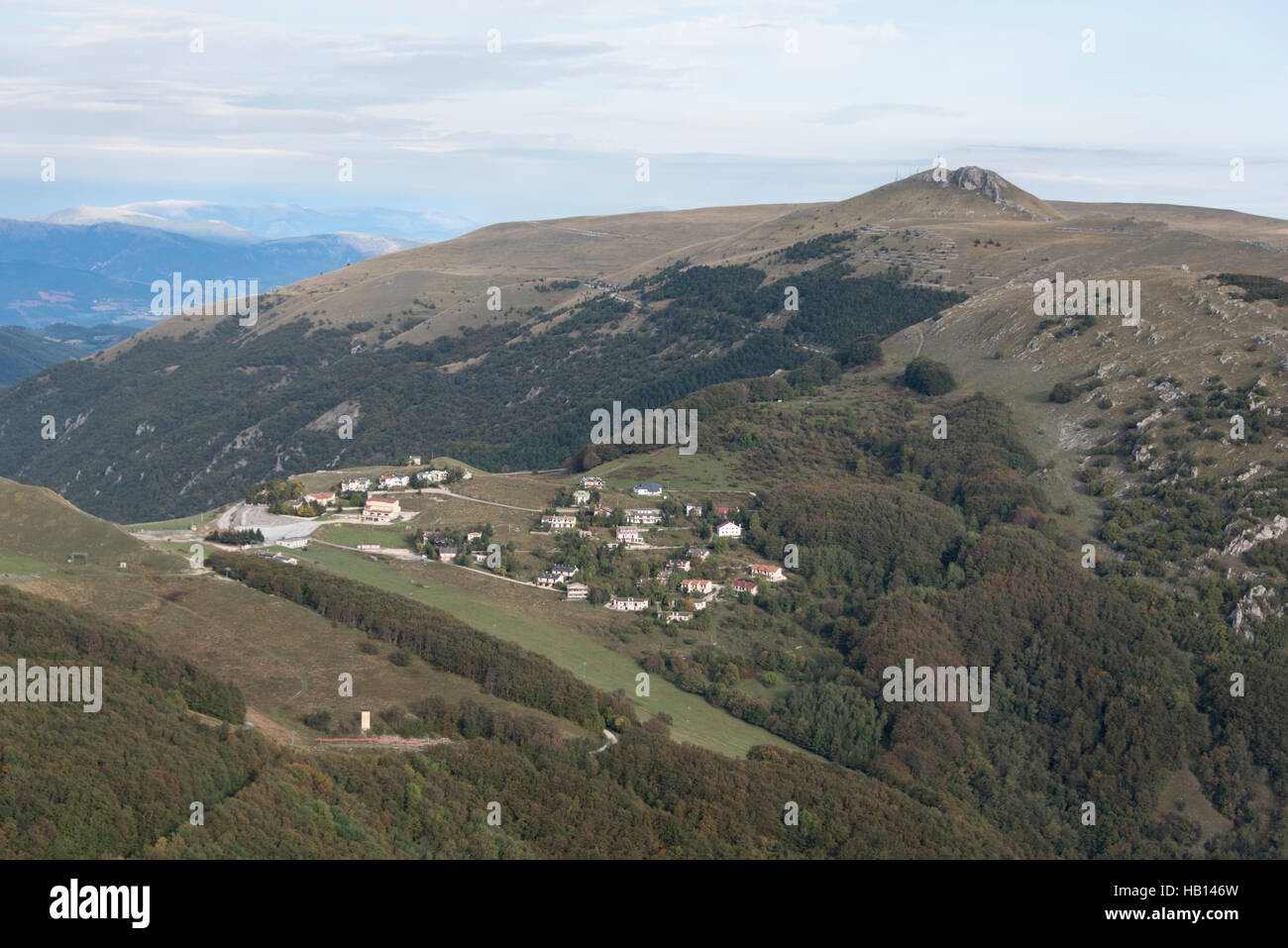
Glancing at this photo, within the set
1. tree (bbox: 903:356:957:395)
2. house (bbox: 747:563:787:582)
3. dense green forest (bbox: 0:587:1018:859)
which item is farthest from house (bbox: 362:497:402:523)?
tree (bbox: 903:356:957:395)

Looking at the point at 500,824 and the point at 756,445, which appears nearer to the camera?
the point at 500,824

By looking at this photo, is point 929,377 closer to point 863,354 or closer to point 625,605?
point 863,354

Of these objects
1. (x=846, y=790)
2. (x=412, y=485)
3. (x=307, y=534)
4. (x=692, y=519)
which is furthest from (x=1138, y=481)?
(x=307, y=534)

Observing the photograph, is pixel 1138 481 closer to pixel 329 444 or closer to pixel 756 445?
pixel 756 445

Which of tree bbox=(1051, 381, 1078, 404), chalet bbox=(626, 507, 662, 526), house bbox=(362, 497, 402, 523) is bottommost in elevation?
chalet bbox=(626, 507, 662, 526)

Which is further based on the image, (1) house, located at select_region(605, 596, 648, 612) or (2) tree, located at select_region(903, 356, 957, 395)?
(2) tree, located at select_region(903, 356, 957, 395)

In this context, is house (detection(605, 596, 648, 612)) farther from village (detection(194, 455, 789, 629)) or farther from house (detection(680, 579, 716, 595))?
house (detection(680, 579, 716, 595))

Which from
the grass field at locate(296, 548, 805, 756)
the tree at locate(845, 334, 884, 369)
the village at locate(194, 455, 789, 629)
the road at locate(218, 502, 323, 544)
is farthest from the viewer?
the tree at locate(845, 334, 884, 369)

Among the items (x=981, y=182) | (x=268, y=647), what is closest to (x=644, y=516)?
(x=268, y=647)

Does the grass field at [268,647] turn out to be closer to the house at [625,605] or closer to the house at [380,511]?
the house at [625,605]
